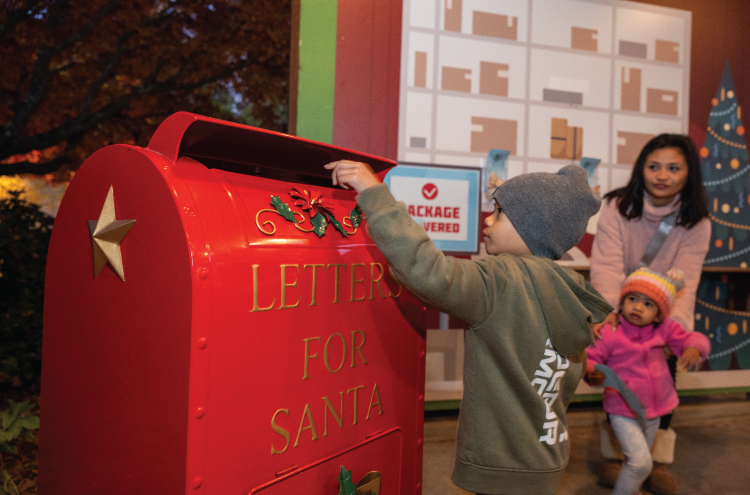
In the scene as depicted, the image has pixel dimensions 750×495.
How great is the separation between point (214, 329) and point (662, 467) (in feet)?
7.52

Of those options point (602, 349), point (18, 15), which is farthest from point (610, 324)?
point (18, 15)

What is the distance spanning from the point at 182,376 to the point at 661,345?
1.95 metres

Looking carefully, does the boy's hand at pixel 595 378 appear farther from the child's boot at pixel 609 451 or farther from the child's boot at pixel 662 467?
the child's boot at pixel 662 467

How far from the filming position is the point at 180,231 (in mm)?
918

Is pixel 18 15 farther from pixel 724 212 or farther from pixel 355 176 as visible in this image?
pixel 724 212

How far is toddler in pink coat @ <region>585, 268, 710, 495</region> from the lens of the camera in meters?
1.95

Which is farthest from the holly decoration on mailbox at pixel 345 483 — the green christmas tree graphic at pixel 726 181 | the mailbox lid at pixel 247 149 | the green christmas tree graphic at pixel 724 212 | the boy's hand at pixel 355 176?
the green christmas tree graphic at pixel 726 181

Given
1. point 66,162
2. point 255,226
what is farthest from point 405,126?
point 66,162

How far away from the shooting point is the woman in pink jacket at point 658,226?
7.68 feet

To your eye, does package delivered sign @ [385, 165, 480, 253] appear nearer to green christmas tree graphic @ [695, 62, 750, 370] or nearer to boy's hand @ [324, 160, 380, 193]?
boy's hand @ [324, 160, 380, 193]

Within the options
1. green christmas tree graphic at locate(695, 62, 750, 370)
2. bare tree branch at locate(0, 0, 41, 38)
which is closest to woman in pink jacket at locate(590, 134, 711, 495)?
green christmas tree graphic at locate(695, 62, 750, 370)

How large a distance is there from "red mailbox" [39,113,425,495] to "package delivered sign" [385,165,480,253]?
1.26 meters

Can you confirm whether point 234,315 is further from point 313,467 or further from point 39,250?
point 39,250

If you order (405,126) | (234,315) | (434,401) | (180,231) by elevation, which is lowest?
(434,401)
